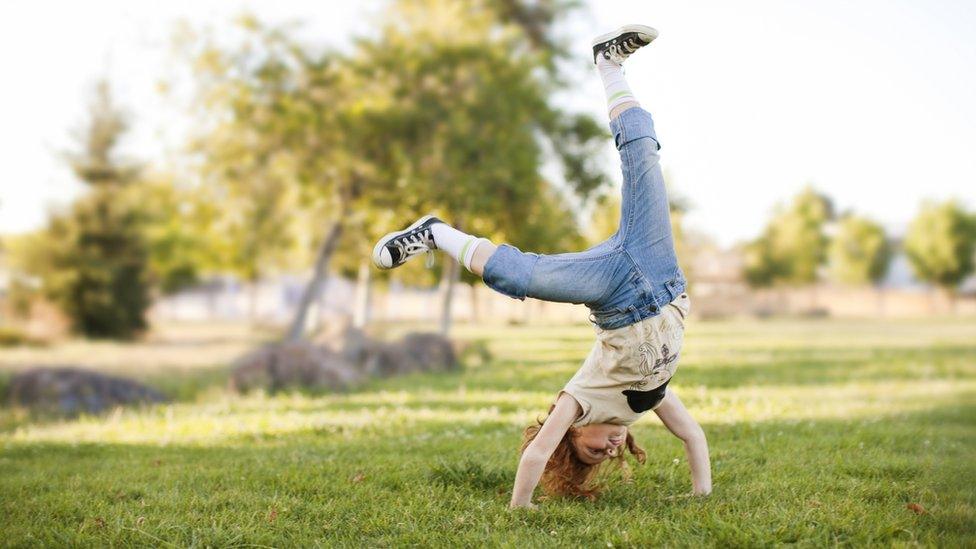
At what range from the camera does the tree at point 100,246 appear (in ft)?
91.6

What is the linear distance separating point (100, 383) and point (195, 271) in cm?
3736

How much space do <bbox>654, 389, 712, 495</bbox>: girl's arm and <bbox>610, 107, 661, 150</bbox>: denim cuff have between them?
5.46 feet

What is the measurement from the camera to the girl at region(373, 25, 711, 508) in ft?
14.6

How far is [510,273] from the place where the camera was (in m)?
4.39

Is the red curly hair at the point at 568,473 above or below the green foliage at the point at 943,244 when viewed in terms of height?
below

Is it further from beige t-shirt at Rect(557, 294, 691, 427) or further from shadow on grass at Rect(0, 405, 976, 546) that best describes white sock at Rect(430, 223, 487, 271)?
shadow on grass at Rect(0, 405, 976, 546)

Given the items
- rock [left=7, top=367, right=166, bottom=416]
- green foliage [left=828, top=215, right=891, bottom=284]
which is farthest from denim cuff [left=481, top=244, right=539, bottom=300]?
green foliage [left=828, top=215, right=891, bottom=284]

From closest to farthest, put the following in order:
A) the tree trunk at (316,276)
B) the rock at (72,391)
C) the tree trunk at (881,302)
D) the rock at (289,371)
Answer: the rock at (72,391), the rock at (289,371), the tree trunk at (316,276), the tree trunk at (881,302)

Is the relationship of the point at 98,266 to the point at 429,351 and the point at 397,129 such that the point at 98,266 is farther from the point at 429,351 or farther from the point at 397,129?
the point at 429,351

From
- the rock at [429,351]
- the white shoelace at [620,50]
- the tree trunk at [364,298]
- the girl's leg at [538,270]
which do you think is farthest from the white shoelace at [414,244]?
the tree trunk at [364,298]

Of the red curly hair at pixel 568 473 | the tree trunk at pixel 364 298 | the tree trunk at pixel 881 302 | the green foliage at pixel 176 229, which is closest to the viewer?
the red curly hair at pixel 568 473

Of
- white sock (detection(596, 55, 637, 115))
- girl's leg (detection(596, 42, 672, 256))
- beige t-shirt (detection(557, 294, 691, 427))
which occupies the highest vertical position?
white sock (detection(596, 55, 637, 115))

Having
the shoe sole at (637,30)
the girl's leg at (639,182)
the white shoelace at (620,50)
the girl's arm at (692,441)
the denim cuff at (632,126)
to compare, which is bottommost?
the girl's arm at (692,441)

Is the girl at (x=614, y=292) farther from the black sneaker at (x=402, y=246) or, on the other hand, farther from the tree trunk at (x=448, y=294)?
the tree trunk at (x=448, y=294)
